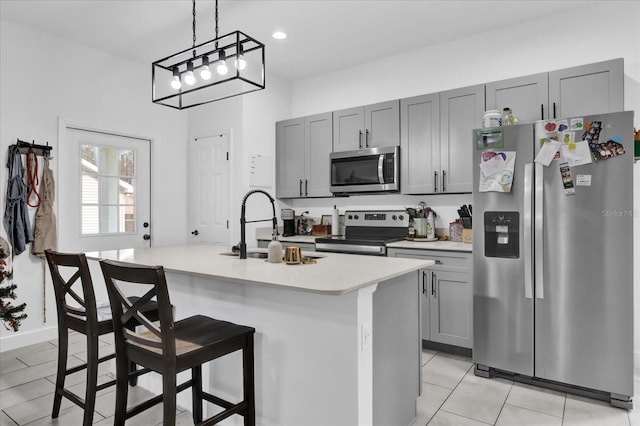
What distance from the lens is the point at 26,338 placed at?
3.51m

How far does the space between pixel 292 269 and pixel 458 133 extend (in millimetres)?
2293

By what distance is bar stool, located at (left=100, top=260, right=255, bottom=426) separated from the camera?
1.59 meters

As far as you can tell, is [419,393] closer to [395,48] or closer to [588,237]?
[588,237]

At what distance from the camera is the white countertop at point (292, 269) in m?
1.62

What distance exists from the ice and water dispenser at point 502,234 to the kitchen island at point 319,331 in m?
0.84

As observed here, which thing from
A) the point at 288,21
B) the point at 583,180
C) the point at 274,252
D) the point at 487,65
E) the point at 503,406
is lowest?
the point at 503,406

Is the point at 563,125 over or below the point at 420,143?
below

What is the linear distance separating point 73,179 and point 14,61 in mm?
1099

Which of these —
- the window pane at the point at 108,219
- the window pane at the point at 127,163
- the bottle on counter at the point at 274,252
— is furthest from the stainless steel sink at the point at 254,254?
the window pane at the point at 127,163

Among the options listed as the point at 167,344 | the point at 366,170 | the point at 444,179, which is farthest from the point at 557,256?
the point at 167,344

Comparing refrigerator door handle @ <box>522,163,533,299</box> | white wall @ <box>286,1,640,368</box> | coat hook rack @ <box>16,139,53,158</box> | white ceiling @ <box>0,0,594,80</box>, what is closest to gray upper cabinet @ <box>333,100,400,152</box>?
white wall @ <box>286,1,640,368</box>

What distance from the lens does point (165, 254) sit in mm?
2688

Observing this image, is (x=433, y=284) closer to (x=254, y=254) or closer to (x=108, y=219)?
(x=254, y=254)

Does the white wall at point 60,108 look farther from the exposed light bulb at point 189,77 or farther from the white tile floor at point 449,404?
the exposed light bulb at point 189,77
